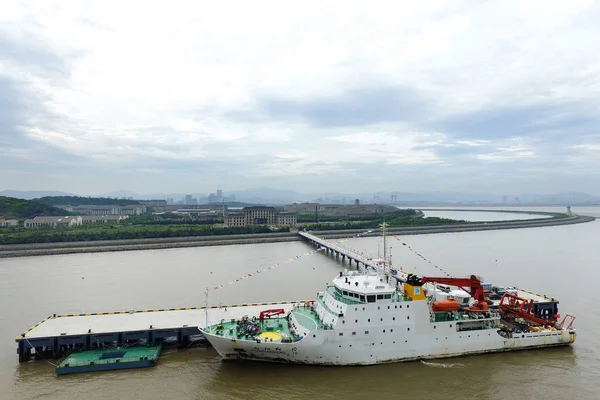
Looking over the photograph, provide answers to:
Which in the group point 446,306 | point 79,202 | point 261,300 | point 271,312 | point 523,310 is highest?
point 79,202

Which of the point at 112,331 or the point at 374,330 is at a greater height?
the point at 374,330

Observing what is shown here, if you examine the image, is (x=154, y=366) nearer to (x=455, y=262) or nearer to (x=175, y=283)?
(x=175, y=283)

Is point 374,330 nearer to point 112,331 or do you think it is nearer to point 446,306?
point 446,306

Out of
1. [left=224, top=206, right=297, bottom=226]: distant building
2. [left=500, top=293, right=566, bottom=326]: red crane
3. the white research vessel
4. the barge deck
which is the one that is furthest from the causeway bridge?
[left=224, top=206, right=297, bottom=226]: distant building

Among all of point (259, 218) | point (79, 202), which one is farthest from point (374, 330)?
point (79, 202)

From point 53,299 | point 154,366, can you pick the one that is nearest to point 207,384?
point 154,366

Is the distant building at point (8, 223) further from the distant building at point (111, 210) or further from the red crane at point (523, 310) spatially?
the red crane at point (523, 310)

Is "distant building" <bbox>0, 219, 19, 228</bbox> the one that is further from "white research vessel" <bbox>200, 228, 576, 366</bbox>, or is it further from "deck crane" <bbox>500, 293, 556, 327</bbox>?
"deck crane" <bbox>500, 293, 556, 327</bbox>
